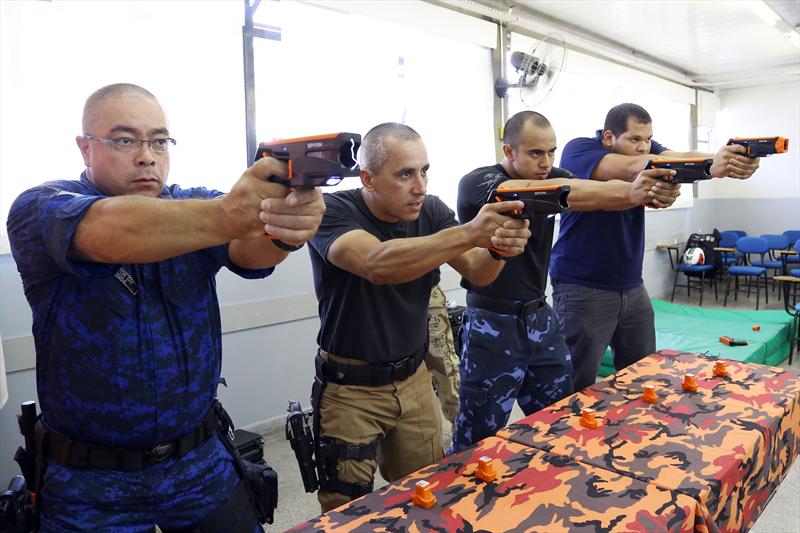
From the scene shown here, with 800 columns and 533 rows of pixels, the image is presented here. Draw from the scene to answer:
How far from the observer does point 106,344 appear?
1145mm

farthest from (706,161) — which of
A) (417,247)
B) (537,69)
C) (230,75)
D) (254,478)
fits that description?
(537,69)

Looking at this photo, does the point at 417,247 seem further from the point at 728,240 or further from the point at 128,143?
the point at 728,240

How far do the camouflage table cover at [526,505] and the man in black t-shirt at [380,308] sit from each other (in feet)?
0.99

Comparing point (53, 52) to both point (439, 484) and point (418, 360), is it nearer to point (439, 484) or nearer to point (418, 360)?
→ point (418, 360)

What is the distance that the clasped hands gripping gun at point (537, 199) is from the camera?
4.91 ft

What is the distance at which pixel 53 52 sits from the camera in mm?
2598

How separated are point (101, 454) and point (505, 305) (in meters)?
1.40

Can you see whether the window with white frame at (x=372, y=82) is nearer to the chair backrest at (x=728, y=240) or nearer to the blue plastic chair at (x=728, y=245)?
A: the blue plastic chair at (x=728, y=245)

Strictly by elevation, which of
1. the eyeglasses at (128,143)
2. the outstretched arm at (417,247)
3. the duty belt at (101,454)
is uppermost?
the eyeglasses at (128,143)

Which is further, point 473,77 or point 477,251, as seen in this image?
point 473,77

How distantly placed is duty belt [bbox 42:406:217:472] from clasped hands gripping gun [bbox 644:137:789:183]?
1947 mm

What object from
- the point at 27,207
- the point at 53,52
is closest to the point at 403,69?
the point at 53,52

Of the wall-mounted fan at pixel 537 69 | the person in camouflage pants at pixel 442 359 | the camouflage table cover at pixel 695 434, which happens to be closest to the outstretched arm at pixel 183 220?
the camouflage table cover at pixel 695 434

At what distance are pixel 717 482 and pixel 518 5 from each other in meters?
4.95
